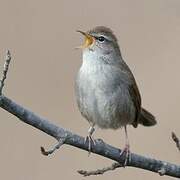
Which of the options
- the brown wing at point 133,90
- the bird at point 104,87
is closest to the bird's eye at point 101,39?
the bird at point 104,87

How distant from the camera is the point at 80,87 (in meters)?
5.89

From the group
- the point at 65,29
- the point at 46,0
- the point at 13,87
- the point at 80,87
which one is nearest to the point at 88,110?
the point at 80,87

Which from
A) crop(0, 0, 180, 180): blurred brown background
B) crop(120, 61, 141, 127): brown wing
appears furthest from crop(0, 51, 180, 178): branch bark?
crop(0, 0, 180, 180): blurred brown background

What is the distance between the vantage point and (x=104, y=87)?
19.0 feet

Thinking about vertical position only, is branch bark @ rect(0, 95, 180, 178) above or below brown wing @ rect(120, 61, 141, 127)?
above

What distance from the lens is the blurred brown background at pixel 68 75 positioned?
8328 millimetres

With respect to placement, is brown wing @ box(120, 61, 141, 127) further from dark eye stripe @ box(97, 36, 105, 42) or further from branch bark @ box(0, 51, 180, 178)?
branch bark @ box(0, 51, 180, 178)

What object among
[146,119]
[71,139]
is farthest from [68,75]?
[71,139]

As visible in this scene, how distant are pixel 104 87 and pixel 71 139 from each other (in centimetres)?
140

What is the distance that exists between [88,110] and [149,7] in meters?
4.33

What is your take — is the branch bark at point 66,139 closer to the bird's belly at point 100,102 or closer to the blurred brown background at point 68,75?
the bird's belly at point 100,102

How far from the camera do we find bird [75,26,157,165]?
5.80 metres

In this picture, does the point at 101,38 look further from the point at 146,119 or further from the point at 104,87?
the point at 146,119

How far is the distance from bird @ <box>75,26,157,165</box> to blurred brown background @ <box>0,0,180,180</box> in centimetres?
211
